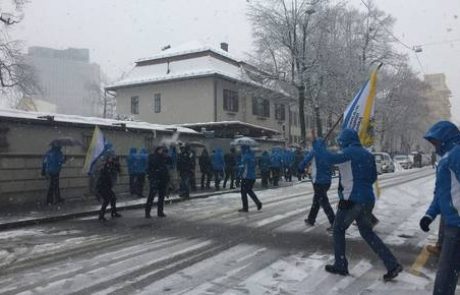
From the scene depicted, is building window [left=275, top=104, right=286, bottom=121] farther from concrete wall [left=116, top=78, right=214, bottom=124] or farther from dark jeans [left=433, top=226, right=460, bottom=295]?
dark jeans [left=433, top=226, right=460, bottom=295]

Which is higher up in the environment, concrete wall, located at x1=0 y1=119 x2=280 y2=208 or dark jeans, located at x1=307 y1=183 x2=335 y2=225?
concrete wall, located at x1=0 y1=119 x2=280 y2=208

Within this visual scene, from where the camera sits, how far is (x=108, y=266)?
7168 mm

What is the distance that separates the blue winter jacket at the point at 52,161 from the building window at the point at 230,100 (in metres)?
25.9

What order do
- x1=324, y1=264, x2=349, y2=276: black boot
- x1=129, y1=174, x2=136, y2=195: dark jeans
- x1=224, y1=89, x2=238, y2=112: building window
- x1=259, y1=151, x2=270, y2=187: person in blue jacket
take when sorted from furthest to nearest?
x1=224, y1=89, x2=238, y2=112: building window
x1=259, y1=151, x2=270, y2=187: person in blue jacket
x1=129, y1=174, x2=136, y2=195: dark jeans
x1=324, y1=264, x2=349, y2=276: black boot

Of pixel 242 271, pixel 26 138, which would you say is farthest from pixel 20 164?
pixel 242 271

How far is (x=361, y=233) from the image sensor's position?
6484 mm

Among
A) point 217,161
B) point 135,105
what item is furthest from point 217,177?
point 135,105

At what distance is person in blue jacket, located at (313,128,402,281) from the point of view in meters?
6.38

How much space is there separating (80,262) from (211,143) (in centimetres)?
1824

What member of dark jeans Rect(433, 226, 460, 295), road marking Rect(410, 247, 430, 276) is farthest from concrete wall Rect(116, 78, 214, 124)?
dark jeans Rect(433, 226, 460, 295)

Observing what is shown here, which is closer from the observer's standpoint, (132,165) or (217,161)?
(132,165)

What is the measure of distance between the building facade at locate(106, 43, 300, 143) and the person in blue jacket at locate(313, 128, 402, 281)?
31737 mm

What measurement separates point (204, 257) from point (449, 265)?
13.0 ft

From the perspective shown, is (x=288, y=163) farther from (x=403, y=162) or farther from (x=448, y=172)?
(x=403, y=162)
